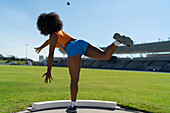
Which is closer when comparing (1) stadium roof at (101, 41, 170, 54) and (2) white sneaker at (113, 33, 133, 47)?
(2) white sneaker at (113, 33, 133, 47)

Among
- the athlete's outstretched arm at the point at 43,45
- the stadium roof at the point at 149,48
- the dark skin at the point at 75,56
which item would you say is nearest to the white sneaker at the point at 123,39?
the dark skin at the point at 75,56

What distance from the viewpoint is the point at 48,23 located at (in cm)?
337

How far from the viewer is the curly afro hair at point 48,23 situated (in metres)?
3.38

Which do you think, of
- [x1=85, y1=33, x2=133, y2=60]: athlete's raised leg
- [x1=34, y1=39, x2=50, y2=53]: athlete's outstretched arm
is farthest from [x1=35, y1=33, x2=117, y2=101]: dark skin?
[x1=34, y1=39, x2=50, y2=53]: athlete's outstretched arm

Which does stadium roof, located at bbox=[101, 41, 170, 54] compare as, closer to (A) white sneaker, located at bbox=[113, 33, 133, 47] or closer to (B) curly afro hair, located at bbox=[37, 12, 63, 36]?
(A) white sneaker, located at bbox=[113, 33, 133, 47]

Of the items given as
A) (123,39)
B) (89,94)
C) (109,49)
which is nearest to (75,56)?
(109,49)

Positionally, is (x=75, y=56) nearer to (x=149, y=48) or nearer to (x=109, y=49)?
(x=109, y=49)

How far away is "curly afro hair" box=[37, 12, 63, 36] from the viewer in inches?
133

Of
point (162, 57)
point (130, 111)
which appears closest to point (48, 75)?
point (130, 111)

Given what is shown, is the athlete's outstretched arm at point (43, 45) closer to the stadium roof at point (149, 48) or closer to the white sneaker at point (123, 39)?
the white sneaker at point (123, 39)

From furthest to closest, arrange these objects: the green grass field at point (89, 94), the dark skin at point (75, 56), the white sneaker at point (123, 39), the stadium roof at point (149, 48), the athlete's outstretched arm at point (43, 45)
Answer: the stadium roof at point (149, 48)
the green grass field at point (89, 94)
the athlete's outstretched arm at point (43, 45)
the dark skin at point (75, 56)
the white sneaker at point (123, 39)

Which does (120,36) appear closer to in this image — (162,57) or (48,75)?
(48,75)

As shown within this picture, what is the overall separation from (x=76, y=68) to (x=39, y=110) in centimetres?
149

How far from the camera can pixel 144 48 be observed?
49125 millimetres
